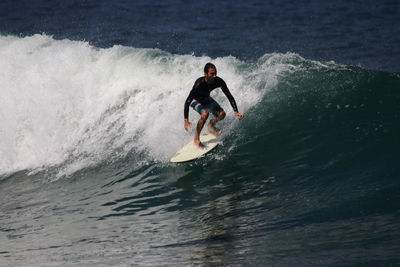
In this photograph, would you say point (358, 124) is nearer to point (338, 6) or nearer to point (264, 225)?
point (264, 225)

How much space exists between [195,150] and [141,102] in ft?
A: 10.6

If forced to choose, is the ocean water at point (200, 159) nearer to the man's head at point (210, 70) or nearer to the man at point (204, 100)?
the man at point (204, 100)

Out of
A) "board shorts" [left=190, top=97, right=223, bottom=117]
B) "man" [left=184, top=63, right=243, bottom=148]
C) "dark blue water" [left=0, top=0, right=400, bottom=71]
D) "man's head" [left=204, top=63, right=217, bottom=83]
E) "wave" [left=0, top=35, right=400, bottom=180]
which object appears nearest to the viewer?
"man's head" [left=204, top=63, right=217, bottom=83]

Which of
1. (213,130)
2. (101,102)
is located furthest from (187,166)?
(101,102)

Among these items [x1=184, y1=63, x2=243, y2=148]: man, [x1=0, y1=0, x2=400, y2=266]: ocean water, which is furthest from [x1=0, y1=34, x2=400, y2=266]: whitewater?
[x1=184, y1=63, x2=243, y2=148]: man

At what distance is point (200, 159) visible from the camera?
9.59m

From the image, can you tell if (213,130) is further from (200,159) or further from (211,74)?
(211,74)

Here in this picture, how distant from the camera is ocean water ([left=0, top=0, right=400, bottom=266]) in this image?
6.36m

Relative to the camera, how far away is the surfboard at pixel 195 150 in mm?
9430

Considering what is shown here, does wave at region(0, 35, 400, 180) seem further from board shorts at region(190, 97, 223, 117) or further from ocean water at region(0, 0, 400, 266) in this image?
board shorts at region(190, 97, 223, 117)

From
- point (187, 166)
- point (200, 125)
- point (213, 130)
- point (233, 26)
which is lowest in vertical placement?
point (187, 166)

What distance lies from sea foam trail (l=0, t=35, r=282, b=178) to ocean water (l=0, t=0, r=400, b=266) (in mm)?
37

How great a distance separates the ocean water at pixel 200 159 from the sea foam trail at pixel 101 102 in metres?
0.04

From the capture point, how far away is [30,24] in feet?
84.0
